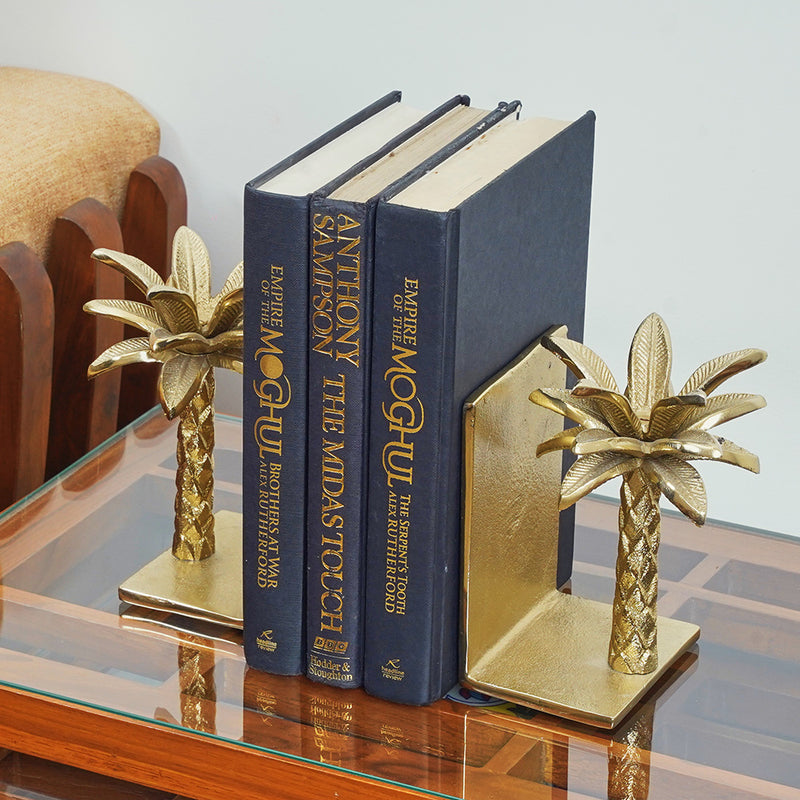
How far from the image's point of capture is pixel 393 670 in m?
0.77

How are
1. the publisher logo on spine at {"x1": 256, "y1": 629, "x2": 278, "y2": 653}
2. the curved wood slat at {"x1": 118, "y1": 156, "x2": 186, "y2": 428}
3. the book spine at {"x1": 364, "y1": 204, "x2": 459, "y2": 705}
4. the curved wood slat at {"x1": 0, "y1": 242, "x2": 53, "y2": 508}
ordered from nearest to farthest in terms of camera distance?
the book spine at {"x1": 364, "y1": 204, "x2": 459, "y2": 705} < the publisher logo on spine at {"x1": 256, "y1": 629, "x2": 278, "y2": 653} < the curved wood slat at {"x1": 0, "y1": 242, "x2": 53, "y2": 508} < the curved wood slat at {"x1": 118, "y1": 156, "x2": 186, "y2": 428}

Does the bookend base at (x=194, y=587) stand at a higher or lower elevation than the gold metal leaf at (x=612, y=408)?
lower

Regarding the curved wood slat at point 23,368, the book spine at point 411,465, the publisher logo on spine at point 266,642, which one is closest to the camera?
the book spine at point 411,465

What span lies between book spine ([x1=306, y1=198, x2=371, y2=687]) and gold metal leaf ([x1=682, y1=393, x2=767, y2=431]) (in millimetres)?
163

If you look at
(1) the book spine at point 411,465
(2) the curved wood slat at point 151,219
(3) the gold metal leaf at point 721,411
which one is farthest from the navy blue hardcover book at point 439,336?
(2) the curved wood slat at point 151,219

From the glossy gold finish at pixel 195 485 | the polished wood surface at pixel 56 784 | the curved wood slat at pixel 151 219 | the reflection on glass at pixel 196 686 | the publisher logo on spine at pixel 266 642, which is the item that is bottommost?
the polished wood surface at pixel 56 784

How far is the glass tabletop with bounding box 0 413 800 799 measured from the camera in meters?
0.74

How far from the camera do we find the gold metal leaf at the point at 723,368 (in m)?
0.74

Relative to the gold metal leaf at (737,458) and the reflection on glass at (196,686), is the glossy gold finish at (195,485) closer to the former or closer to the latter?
the reflection on glass at (196,686)

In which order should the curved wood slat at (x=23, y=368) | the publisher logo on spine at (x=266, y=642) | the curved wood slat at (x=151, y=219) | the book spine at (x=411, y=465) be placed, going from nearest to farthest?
the book spine at (x=411, y=465) < the publisher logo on spine at (x=266, y=642) < the curved wood slat at (x=23, y=368) < the curved wood slat at (x=151, y=219)

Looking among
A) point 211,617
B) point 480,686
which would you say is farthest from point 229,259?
point 480,686

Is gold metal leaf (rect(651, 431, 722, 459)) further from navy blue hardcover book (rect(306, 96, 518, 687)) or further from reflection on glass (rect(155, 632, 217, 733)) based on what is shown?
reflection on glass (rect(155, 632, 217, 733))

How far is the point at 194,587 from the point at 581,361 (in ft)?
0.91

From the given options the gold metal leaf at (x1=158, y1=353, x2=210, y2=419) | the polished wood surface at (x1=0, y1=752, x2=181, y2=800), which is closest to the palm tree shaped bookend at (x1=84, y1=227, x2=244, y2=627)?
the gold metal leaf at (x1=158, y1=353, x2=210, y2=419)
